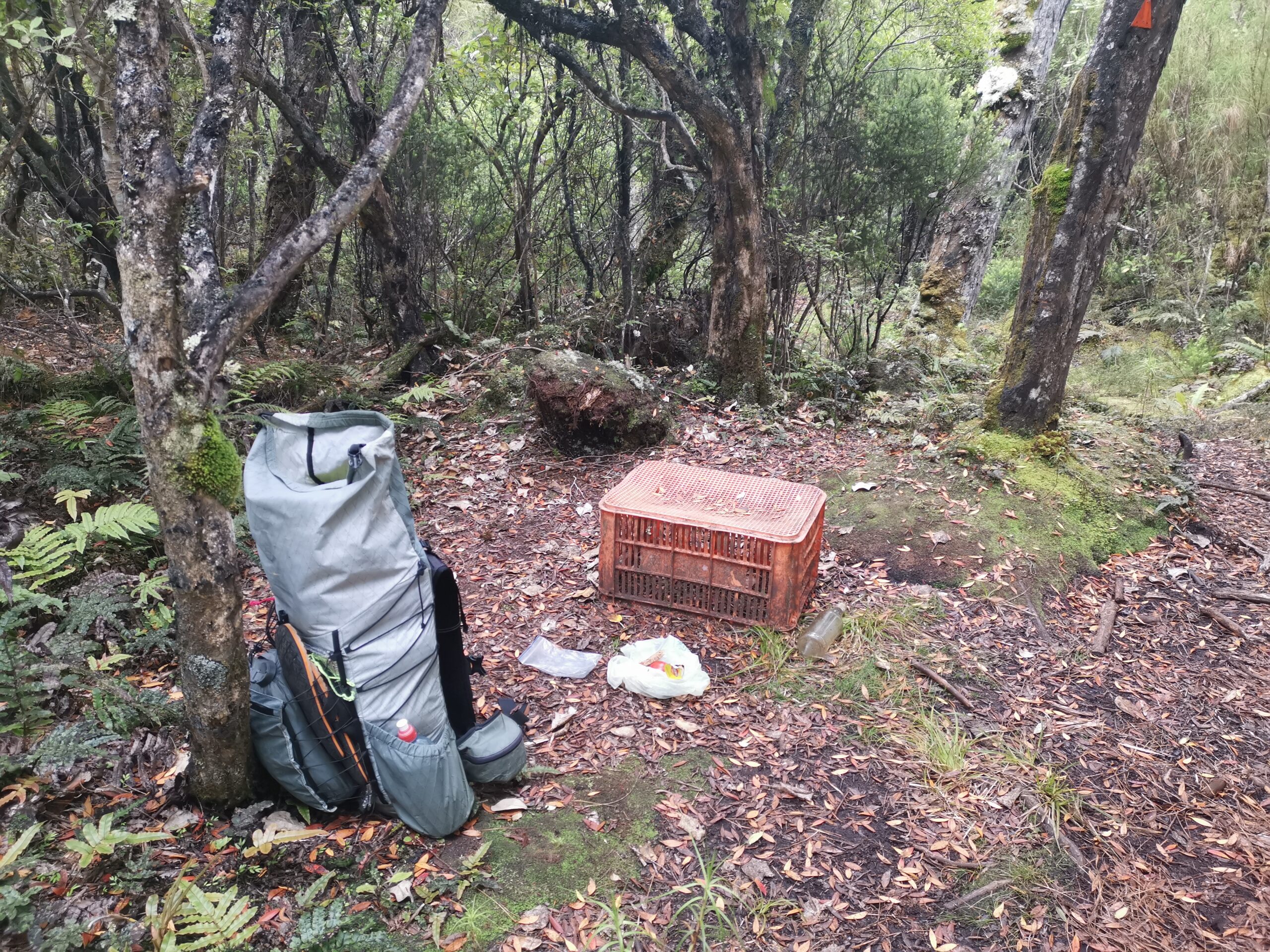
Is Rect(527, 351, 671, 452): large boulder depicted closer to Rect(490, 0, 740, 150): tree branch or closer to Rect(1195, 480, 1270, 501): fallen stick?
Rect(490, 0, 740, 150): tree branch

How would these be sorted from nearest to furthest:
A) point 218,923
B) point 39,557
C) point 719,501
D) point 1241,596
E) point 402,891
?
point 218,923
point 402,891
point 39,557
point 719,501
point 1241,596

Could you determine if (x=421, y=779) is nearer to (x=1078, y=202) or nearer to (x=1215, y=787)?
(x=1215, y=787)

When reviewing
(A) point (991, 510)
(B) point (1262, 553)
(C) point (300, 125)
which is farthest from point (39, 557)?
(B) point (1262, 553)

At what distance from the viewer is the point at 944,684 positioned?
3662 millimetres

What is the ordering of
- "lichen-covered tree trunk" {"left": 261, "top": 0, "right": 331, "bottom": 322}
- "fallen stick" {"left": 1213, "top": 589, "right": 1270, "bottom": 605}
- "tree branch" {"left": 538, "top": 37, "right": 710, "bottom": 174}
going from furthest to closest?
"lichen-covered tree trunk" {"left": 261, "top": 0, "right": 331, "bottom": 322}
"tree branch" {"left": 538, "top": 37, "right": 710, "bottom": 174}
"fallen stick" {"left": 1213, "top": 589, "right": 1270, "bottom": 605}

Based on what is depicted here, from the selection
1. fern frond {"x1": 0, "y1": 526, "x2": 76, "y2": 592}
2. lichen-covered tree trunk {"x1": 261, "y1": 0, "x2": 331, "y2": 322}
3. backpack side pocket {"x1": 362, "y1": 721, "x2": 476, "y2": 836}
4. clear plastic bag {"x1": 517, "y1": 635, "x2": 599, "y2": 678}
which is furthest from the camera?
lichen-covered tree trunk {"x1": 261, "y1": 0, "x2": 331, "y2": 322}

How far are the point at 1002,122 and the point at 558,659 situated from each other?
974cm

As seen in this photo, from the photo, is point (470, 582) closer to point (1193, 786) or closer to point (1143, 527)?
point (1193, 786)

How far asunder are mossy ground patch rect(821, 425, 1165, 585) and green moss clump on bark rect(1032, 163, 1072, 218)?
1.71m

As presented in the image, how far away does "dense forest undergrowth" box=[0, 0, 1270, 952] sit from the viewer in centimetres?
240

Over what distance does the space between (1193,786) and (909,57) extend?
8.03m

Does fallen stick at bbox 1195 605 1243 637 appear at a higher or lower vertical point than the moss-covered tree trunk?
lower

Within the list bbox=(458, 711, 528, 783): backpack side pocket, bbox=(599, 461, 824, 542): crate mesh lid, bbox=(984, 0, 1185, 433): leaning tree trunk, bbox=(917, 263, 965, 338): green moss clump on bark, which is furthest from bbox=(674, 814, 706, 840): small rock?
bbox=(917, 263, 965, 338): green moss clump on bark

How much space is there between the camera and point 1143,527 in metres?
5.40
